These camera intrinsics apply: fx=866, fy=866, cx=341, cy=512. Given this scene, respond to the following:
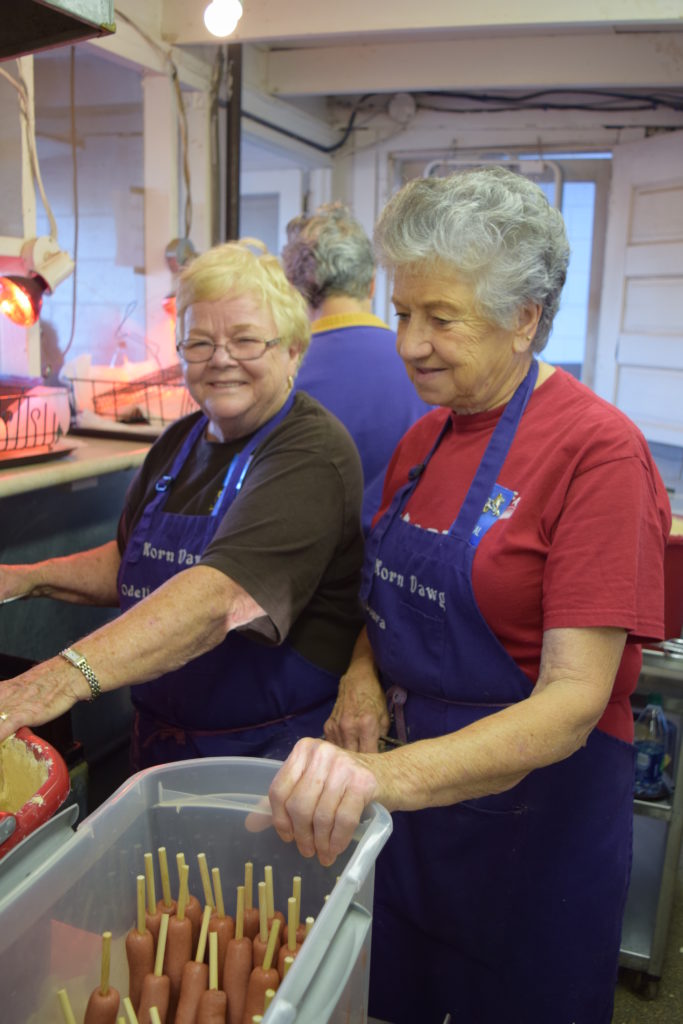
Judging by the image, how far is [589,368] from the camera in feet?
15.3

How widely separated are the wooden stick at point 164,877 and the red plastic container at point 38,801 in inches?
5.5

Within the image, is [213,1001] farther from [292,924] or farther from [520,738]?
[520,738]

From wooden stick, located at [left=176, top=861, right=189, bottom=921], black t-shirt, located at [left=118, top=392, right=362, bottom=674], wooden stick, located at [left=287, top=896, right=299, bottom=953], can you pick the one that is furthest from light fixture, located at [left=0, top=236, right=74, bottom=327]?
wooden stick, located at [left=287, top=896, right=299, bottom=953]

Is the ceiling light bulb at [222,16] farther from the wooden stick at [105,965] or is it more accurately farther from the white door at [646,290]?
the white door at [646,290]

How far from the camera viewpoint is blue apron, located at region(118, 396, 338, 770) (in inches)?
62.4

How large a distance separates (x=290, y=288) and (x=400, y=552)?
626mm

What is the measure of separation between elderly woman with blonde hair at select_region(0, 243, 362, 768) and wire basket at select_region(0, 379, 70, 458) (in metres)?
0.37

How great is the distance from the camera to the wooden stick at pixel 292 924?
0.91 meters

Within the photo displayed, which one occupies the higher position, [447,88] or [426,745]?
[447,88]

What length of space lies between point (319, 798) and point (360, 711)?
0.60 meters

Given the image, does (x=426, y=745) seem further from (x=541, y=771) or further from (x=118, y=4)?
(x=118, y=4)

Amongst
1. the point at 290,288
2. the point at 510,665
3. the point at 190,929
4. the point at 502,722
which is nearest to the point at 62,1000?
the point at 190,929

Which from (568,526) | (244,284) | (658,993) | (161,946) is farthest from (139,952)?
(658,993)

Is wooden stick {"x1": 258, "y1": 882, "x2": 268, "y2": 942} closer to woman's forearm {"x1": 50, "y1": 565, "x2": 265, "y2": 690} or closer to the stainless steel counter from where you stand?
woman's forearm {"x1": 50, "y1": 565, "x2": 265, "y2": 690}
